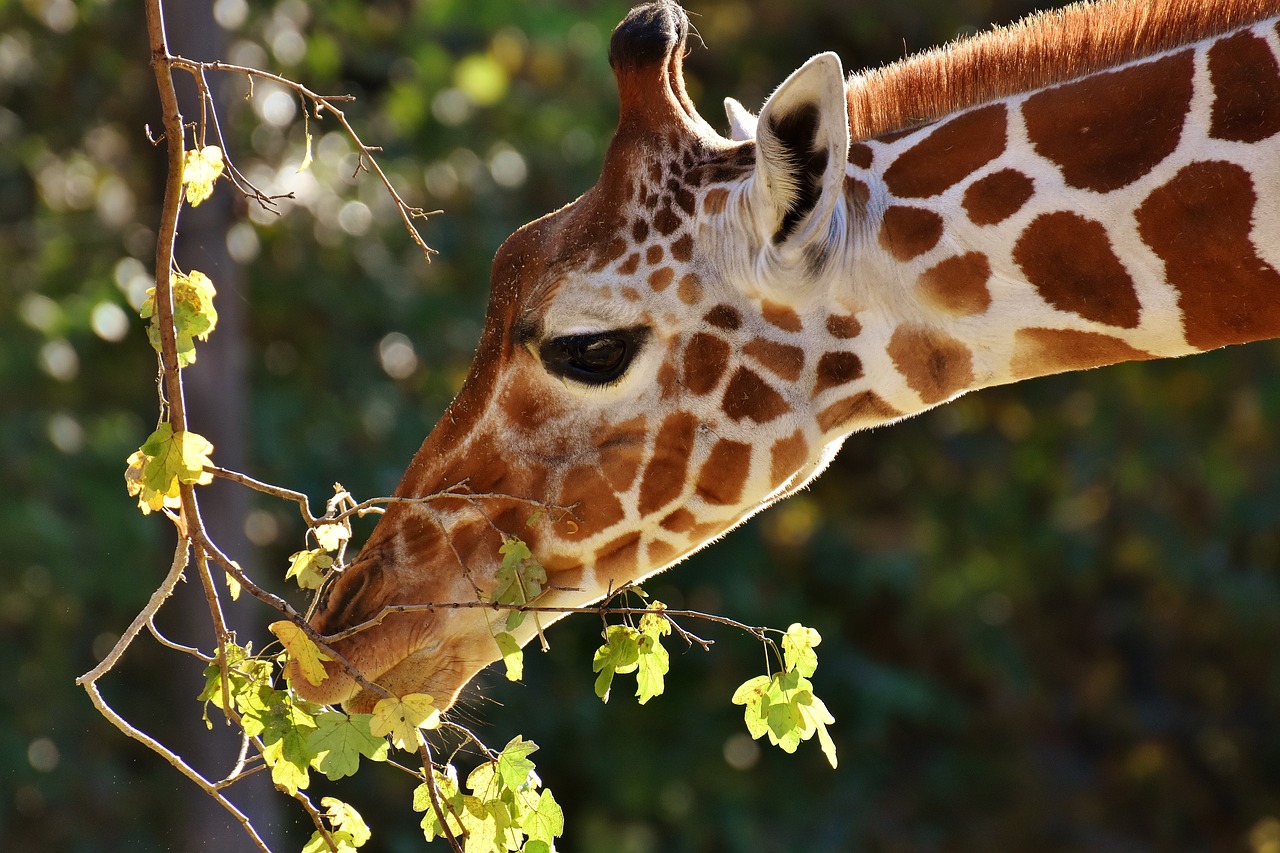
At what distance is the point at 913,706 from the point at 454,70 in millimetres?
4020

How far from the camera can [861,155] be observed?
2650 millimetres

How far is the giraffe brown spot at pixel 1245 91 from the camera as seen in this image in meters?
2.34

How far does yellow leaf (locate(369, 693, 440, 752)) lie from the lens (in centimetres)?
219

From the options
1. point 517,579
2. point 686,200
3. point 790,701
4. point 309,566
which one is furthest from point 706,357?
point 309,566

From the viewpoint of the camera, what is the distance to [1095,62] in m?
2.52

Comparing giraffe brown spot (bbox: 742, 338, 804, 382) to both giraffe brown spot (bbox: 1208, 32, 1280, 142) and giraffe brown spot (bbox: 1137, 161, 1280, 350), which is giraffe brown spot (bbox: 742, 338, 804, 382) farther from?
giraffe brown spot (bbox: 1208, 32, 1280, 142)

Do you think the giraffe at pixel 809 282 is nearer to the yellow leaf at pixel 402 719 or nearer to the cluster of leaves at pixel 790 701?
the yellow leaf at pixel 402 719

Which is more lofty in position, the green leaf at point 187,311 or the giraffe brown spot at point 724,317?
the green leaf at point 187,311

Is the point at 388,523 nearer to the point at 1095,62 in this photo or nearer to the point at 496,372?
the point at 496,372

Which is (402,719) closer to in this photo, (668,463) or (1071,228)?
(668,463)

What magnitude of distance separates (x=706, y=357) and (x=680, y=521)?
1.03 ft

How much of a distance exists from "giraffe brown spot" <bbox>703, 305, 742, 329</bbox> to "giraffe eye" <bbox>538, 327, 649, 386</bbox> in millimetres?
114

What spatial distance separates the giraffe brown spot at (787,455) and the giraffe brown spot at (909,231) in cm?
36

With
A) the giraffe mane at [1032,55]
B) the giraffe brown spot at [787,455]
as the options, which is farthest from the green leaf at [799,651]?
the giraffe mane at [1032,55]
